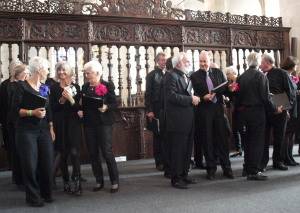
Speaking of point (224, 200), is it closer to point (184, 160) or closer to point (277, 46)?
point (184, 160)

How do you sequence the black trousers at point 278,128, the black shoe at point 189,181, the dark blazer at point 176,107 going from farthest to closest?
the black trousers at point 278,128, the black shoe at point 189,181, the dark blazer at point 176,107

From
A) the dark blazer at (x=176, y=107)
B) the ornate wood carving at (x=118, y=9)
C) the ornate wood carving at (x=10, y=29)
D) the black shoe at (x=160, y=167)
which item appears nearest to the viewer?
the dark blazer at (x=176, y=107)

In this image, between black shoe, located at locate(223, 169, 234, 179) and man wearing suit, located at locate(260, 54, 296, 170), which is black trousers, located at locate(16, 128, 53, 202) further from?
man wearing suit, located at locate(260, 54, 296, 170)

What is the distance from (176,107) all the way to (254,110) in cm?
98

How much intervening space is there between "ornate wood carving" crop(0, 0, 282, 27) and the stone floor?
2.65m

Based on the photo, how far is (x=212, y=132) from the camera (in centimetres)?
466

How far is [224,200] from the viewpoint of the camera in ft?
12.0

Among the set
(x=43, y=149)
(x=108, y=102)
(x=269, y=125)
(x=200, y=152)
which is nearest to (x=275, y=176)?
(x=269, y=125)

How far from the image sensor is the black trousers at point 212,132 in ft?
15.1

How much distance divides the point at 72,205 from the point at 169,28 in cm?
401

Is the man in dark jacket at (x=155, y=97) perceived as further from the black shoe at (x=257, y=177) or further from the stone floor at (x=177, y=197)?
the black shoe at (x=257, y=177)

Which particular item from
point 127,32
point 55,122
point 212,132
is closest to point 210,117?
point 212,132

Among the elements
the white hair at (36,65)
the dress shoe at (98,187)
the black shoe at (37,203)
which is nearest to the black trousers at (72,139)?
the dress shoe at (98,187)

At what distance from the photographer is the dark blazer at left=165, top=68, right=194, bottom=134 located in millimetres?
4191
